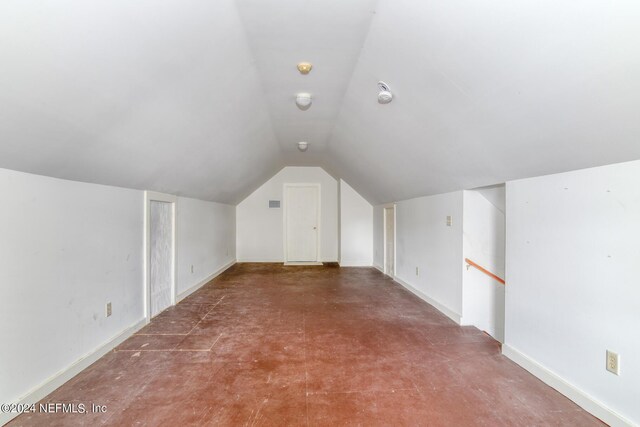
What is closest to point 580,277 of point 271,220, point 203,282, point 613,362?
point 613,362

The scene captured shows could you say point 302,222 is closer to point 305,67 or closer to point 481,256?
point 481,256

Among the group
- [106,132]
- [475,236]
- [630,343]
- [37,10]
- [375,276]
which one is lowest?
[375,276]

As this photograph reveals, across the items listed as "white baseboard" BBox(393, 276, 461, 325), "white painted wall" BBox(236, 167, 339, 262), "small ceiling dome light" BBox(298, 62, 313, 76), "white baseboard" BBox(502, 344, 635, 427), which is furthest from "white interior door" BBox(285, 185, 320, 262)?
"white baseboard" BBox(502, 344, 635, 427)

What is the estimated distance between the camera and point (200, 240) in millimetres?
5070

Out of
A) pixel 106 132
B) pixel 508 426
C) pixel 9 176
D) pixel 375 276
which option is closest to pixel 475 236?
pixel 508 426

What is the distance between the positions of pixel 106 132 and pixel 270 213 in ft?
18.8

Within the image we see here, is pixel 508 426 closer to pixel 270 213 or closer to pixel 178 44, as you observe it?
pixel 178 44

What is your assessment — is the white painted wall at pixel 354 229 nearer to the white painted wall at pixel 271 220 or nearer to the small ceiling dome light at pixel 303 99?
the white painted wall at pixel 271 220

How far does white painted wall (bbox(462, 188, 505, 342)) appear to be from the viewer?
3305mm

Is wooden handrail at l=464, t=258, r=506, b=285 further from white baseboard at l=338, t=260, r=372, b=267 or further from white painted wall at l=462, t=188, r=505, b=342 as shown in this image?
white baseboard at l=338, t=260, r=372, b=267

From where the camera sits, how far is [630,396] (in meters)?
1.64

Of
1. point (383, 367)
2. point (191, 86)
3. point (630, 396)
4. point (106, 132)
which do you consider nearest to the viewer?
point (630, 396)

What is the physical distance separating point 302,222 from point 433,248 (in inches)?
162

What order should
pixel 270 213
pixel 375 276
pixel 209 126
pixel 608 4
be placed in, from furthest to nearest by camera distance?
pixel 270 213 → pixel 375 276 → pixel 209 126 → pixel 608 4
